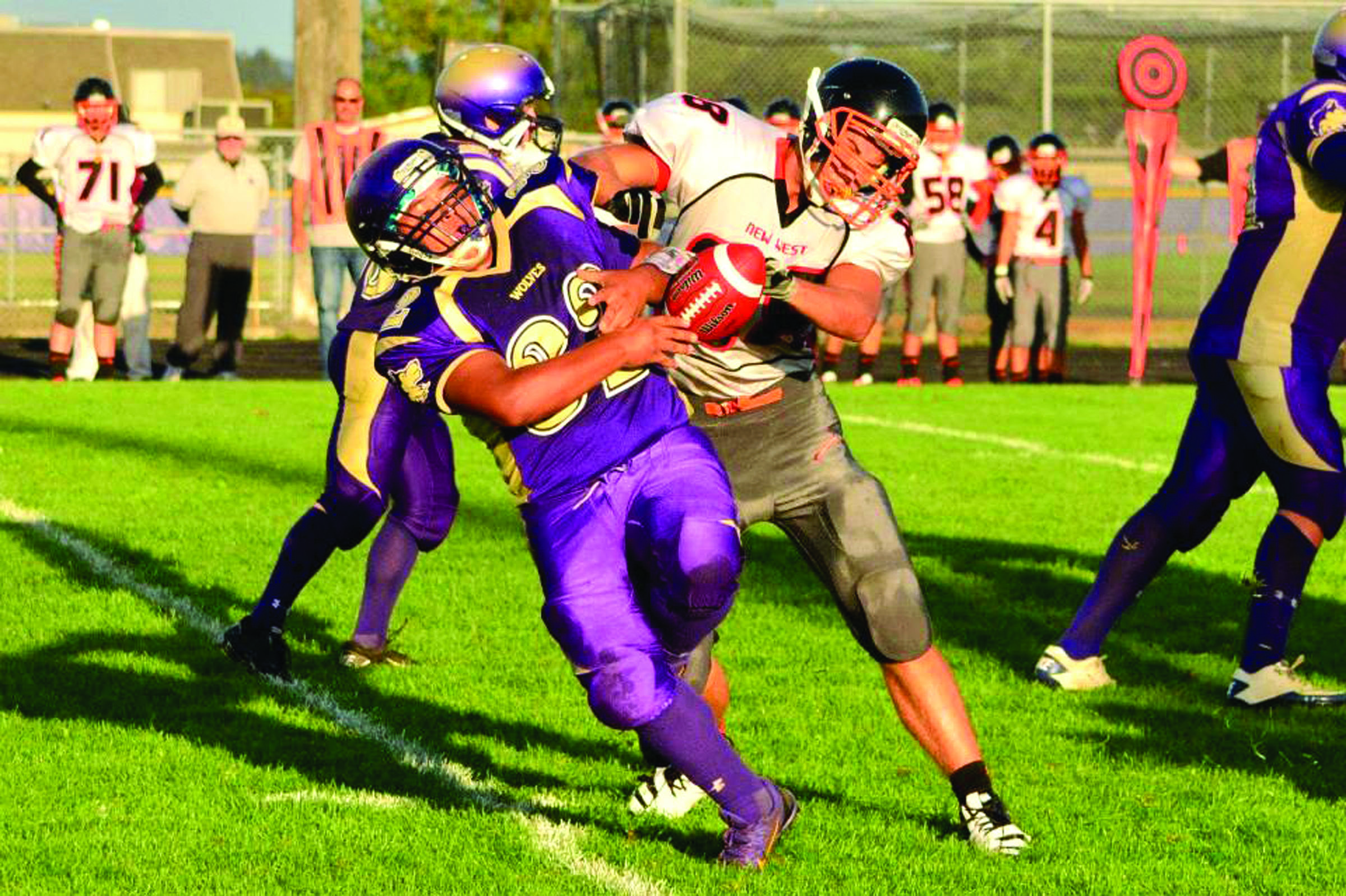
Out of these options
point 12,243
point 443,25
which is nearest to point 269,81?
point 443,25

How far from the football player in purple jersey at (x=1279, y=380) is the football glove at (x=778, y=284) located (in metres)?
2.08

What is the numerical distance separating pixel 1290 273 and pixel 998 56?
16.8 metres

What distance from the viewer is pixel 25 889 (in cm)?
464

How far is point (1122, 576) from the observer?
691cm

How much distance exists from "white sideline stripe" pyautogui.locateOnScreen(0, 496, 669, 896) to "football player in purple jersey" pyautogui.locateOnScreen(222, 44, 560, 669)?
0.85ft

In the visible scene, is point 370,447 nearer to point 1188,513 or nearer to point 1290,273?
point 1188,513

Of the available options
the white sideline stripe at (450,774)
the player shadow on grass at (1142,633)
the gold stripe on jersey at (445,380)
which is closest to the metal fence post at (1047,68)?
the player shadow on grass at (1142,633)

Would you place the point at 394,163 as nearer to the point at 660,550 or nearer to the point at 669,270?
the point at 669,270

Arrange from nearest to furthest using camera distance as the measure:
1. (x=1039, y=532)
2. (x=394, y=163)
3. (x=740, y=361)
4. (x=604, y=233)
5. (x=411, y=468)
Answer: (x=394, y=163)
(x=604, y=233)
(x=740, y=361)
(x=411, y=468)
(x=1039, y=532)

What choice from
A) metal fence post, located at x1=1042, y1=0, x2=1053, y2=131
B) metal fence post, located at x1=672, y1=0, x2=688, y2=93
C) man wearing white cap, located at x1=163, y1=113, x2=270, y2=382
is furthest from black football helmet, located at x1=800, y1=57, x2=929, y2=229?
metal fence post, located at x1=1042, y1=0, x2=1053, y2=131

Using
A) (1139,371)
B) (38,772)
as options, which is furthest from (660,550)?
(1139,371)

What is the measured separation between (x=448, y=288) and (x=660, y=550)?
27.9 inches

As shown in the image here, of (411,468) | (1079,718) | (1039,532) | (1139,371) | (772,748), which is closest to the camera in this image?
(772,748)

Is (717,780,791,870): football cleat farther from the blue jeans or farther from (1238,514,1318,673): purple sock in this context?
the blue jeans
